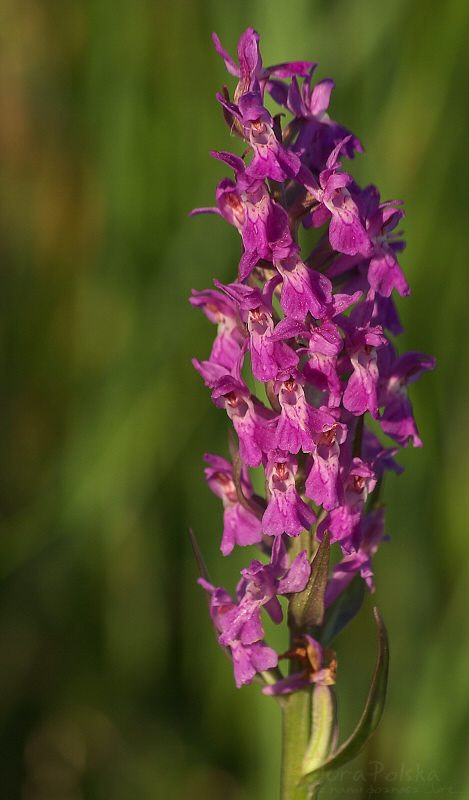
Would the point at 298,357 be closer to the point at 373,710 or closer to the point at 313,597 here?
the point at 313,597

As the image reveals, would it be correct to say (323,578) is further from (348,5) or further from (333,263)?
(348,5)

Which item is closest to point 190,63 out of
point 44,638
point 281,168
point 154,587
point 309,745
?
point 281,168

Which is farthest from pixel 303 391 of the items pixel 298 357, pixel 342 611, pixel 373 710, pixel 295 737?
pixel 295 737

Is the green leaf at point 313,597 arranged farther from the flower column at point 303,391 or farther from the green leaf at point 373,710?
the green leaf at point 373,710

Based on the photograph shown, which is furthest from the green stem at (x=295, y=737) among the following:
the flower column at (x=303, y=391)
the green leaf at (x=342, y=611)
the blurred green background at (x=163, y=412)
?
the blurred green background at (x=163, y=412)

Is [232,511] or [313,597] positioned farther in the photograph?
[232,511]

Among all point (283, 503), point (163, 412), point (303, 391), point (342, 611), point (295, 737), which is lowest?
point (295, 737)
